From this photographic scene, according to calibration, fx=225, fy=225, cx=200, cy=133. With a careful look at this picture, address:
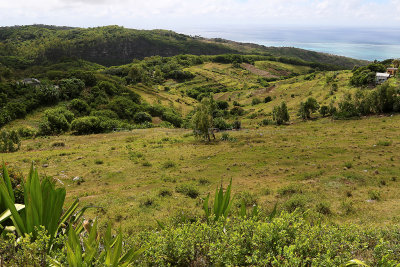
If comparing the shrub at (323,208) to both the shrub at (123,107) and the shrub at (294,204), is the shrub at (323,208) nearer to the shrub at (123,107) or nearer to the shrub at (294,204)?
the shrub at (294,204)

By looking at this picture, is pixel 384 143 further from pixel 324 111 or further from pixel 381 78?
pixel 381 78

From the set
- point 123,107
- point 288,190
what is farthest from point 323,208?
point 123,107

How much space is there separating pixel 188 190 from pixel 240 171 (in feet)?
22.7

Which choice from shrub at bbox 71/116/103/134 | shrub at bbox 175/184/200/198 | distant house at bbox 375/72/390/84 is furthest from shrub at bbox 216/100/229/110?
shrub at bbox 175/184/200/198

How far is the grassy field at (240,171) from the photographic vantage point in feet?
42.1

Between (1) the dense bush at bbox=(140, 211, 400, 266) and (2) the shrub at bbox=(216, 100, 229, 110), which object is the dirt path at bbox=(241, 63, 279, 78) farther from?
(1) the dense bush at bbox=(140, 211, 400, 266)

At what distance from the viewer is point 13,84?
5834 centimetres

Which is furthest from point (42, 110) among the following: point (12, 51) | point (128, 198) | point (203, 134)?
point (12, 51)

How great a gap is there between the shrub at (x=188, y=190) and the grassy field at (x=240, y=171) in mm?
A: 71

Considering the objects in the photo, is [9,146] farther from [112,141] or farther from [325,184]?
[325,184]

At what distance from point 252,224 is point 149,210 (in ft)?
34.1

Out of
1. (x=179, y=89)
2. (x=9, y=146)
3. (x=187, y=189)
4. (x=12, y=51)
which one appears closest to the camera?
(x=187, y=189)

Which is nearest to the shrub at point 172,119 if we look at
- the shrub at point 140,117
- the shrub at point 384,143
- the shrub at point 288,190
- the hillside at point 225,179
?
the hillside at point 225,179

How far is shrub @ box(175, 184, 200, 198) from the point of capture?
15990 mm
